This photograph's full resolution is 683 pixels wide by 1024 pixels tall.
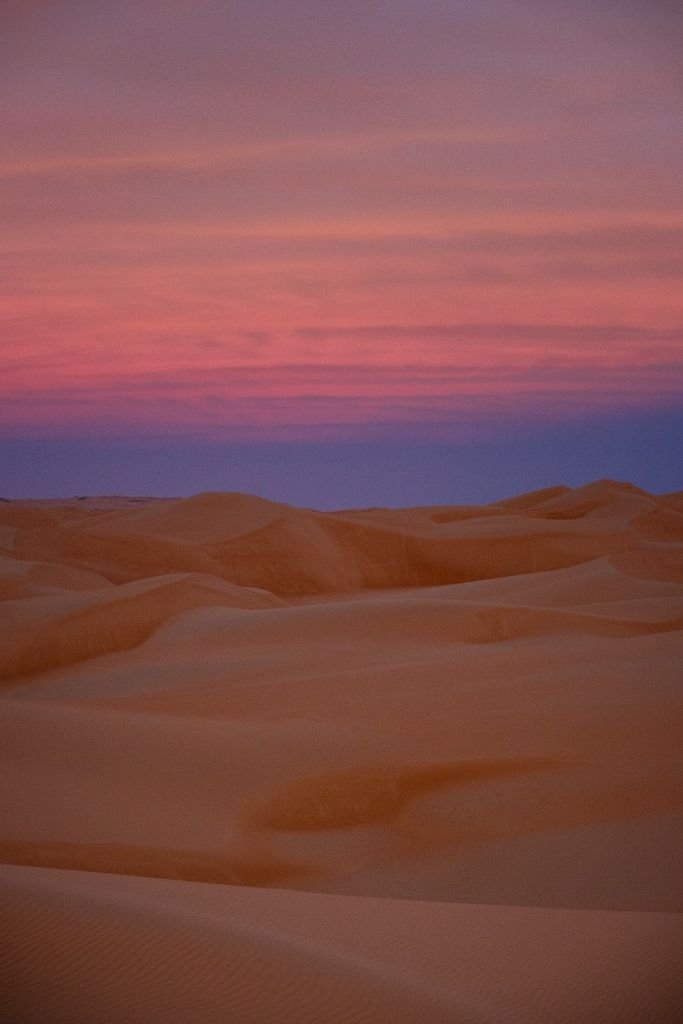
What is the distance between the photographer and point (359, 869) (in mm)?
4270

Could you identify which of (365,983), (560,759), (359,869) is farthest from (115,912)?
(560,759)

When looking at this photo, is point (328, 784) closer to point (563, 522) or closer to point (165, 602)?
point (165, 602)

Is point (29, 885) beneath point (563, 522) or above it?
beneath

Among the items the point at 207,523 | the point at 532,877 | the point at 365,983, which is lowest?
the point at 532,877

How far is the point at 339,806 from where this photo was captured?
15.7ft

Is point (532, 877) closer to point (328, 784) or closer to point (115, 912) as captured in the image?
point (328, 784)

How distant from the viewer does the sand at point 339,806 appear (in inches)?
95.8

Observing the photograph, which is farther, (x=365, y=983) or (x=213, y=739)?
(x=213, y=739)

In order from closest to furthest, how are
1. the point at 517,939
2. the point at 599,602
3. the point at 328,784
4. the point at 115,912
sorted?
the point at 115,912 < the point at 517,939 < the point at 328,784 < the point at 599,602

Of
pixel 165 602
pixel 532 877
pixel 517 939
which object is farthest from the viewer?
pixel 165 602

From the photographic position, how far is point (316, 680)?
Answer: 672cm

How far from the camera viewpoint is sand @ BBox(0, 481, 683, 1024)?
2434mm

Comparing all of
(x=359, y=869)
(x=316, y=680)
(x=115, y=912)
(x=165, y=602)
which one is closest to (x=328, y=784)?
(x=359, y=869)

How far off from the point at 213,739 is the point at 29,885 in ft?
8.38
